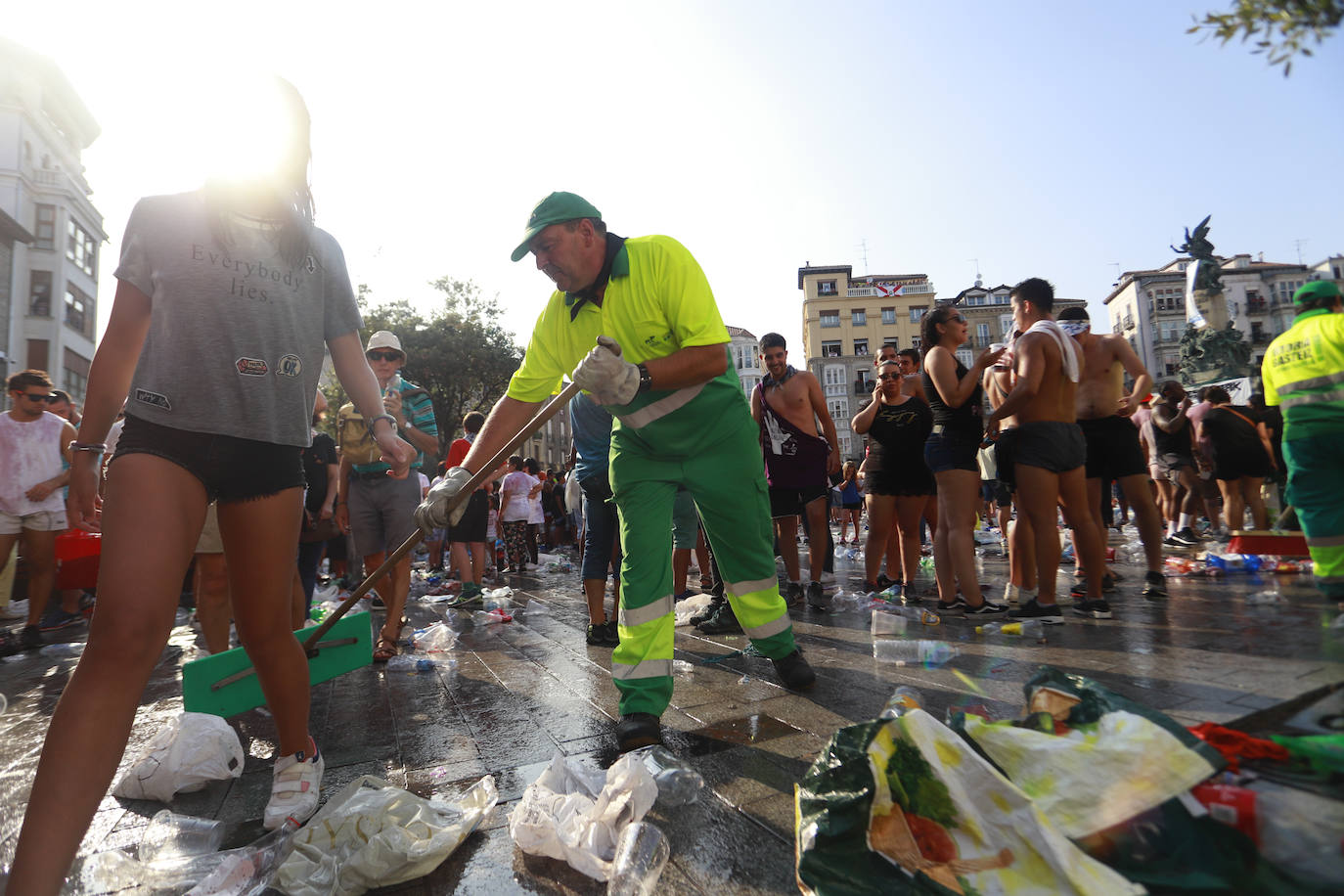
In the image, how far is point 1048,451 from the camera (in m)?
4.22

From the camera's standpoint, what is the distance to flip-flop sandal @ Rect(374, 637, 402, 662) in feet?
13.7

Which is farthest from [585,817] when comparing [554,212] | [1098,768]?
[554,212]

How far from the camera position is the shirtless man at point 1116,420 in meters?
5.00

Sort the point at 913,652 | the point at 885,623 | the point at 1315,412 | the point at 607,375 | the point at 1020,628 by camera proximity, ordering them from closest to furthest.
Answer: the point at 607,375 → the point at 1315,412 → the point at 913,652 → the point at 885,623 → the point at 1020,628

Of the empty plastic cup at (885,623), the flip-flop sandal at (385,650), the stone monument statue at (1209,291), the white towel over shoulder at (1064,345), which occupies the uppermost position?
the stone monument statue at (1209,291)

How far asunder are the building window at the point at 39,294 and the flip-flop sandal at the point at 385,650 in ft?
125

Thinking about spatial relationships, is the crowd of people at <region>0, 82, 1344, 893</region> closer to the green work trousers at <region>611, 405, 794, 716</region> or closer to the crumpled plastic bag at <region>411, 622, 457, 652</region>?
the green work trousers at <region>611, 405, 794, 716</region>

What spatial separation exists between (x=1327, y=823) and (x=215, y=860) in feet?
7.35

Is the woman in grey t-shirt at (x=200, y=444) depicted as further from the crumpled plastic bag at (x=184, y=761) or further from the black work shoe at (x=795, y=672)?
the black work shoe at (x=795, y=672)

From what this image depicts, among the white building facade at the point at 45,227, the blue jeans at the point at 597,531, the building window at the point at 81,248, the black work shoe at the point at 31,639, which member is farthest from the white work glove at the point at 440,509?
the building window at the point at 81,248

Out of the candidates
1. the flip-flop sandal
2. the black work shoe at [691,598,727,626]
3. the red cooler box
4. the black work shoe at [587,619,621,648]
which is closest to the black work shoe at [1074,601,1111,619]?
the black work shoe at [691,598,727,626]

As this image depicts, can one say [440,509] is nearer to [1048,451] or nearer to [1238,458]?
[1048,451]

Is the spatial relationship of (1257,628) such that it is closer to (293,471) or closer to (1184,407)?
(293,471)

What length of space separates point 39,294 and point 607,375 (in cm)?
4052
